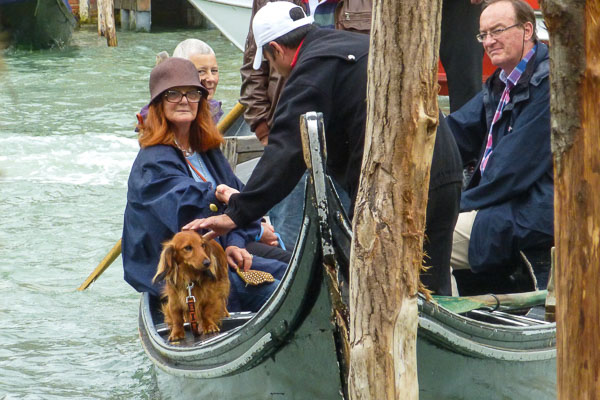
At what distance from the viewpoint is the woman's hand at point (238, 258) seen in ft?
12.2

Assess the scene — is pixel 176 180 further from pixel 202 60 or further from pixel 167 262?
pixel 202 60

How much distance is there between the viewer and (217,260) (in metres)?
3.40

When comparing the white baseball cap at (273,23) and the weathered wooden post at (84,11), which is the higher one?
the white baseball cap at (273,23)

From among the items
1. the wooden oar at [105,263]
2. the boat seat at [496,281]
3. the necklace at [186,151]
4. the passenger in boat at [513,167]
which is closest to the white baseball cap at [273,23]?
the necklace at [186,151]

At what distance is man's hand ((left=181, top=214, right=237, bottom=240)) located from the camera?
10.9 feet

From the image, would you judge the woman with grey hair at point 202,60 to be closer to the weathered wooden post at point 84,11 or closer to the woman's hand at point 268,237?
the woman's hand at point 268,237

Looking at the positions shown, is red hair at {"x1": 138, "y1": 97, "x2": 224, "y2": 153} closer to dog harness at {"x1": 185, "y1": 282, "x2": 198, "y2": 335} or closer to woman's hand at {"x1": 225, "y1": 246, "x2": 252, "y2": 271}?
woman's hand at {"x1": 225, "y1": 246, "x2": 252, "y2": 271}

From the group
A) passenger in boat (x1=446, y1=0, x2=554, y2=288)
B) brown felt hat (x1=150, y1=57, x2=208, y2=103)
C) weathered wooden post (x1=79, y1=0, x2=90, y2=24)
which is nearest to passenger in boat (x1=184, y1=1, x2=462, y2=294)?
brown felt hat (x1=150, y1=57, x2=208, y2=103)

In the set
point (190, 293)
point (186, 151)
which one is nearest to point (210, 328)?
point (190, 293)

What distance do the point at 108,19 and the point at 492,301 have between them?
13291 mm

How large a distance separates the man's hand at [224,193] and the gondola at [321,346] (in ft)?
1.47

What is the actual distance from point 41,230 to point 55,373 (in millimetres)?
2886

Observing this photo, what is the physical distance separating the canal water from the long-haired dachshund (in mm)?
847

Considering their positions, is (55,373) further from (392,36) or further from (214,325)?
(392,36)
